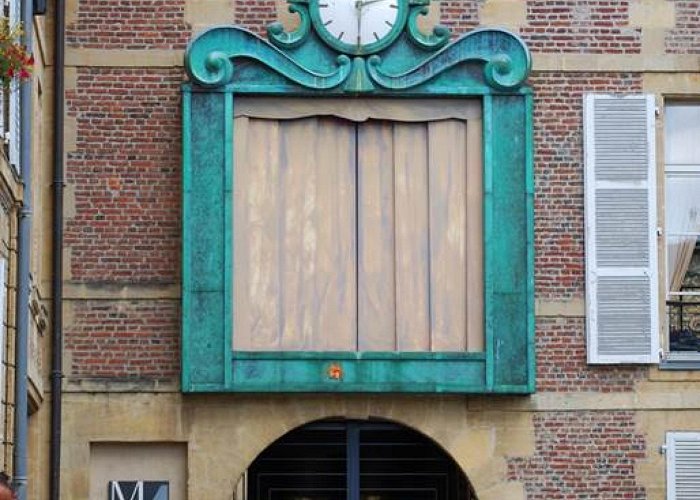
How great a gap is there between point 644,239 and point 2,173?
5.92 meters

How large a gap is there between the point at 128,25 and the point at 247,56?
1.04m

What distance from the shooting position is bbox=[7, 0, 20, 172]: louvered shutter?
1539 centimetres

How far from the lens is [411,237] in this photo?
18562mm

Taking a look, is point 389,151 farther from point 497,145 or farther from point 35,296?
point 35,296

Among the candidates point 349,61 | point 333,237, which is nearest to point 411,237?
point 333,237

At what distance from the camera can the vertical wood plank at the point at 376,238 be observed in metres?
18.5

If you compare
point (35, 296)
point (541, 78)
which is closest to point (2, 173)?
point (35, 296)

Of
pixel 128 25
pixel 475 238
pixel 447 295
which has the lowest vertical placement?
pixel 447 295

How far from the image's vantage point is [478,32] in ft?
60.8

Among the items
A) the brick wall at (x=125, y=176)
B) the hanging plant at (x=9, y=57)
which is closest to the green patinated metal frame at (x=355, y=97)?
the brick wall at (x=125, y=176)

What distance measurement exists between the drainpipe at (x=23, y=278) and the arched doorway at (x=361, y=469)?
429 cm

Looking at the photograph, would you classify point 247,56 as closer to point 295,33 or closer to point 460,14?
point 295,33

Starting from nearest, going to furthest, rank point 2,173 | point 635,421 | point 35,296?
1. point 2,173
2. point 35,296
3. point 635,421

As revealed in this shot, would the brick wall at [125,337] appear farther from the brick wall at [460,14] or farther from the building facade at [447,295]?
the brick wall at [460,14]
